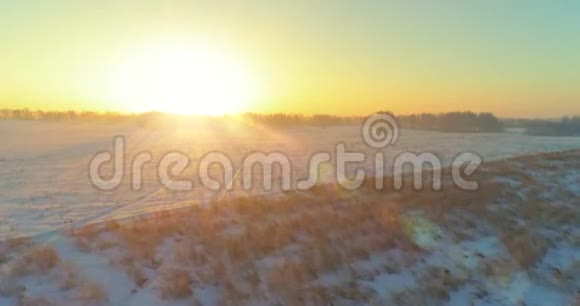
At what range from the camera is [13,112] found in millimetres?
107312

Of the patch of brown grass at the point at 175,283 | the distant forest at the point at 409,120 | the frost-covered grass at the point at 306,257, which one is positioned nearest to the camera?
the patch of brown grass at the point at 175,283

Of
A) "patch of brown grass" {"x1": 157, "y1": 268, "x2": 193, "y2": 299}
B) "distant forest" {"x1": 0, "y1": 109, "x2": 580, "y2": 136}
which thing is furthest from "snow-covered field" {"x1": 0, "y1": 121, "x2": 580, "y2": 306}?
"distant forest" {"x1": 0, "y1": 109, "x2": 580, "y2": 136}

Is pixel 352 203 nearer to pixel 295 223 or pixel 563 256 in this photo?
pixel 295 223

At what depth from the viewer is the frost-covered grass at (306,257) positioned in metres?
7.69

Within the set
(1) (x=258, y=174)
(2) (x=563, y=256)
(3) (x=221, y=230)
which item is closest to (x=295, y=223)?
(3) (x=221, y=230)

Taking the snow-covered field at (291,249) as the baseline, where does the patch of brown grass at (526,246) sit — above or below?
below

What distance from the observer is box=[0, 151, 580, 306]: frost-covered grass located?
303 inches

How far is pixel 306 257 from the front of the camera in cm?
936

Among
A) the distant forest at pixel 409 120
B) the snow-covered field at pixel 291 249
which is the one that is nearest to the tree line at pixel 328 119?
the distant forest at pixel 409 120

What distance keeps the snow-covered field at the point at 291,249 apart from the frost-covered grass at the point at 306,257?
0.10ft

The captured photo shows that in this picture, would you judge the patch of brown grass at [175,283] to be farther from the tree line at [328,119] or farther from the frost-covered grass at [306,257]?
the tree line at [328,119]

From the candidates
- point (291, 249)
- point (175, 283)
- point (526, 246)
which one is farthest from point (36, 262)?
point (526, 246)

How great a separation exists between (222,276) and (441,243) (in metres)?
5.78

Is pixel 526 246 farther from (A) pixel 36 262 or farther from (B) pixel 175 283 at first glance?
(A) pixel 36 262
